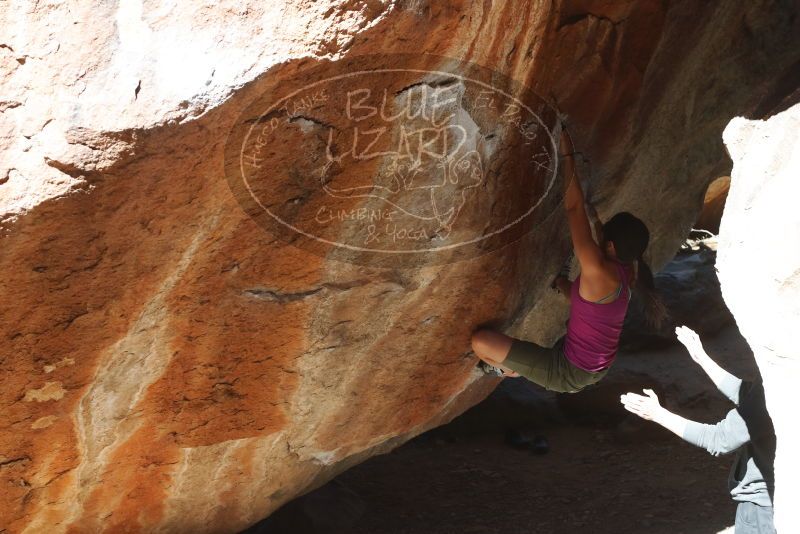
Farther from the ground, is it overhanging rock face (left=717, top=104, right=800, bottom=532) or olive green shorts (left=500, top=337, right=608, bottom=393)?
overhanging rock face (left=717, top=104, right=800, bottom=532)

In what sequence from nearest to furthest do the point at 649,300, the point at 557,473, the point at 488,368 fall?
the point at 649,300
the point at 488,368
the point at 557,473

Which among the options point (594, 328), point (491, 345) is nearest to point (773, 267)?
point (594, 328)

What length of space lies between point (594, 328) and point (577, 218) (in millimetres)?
473

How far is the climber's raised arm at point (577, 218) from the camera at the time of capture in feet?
10.4

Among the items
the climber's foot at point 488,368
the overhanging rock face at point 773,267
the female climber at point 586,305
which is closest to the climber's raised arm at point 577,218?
the female climber at point 586,305

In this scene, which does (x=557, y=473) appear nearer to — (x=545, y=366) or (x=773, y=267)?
(x=545, y=366)

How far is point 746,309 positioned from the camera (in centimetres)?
269

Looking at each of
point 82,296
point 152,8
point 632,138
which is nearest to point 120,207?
point 82,296

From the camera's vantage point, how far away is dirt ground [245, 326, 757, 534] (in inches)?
191

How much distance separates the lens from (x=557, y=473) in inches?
215

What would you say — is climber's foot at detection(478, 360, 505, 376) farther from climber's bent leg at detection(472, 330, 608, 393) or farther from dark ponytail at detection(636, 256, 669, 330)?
dark ponytail at detection(636, 256, 669, 330)

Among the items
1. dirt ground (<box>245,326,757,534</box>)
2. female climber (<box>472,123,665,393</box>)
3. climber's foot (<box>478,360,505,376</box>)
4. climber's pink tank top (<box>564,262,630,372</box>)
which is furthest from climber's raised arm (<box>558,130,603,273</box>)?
dirt ground (<box>245,326,757,534</box>)

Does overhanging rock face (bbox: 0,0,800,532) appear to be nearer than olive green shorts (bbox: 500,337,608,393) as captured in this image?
Yes

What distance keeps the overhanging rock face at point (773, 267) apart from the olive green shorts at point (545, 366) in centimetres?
84
